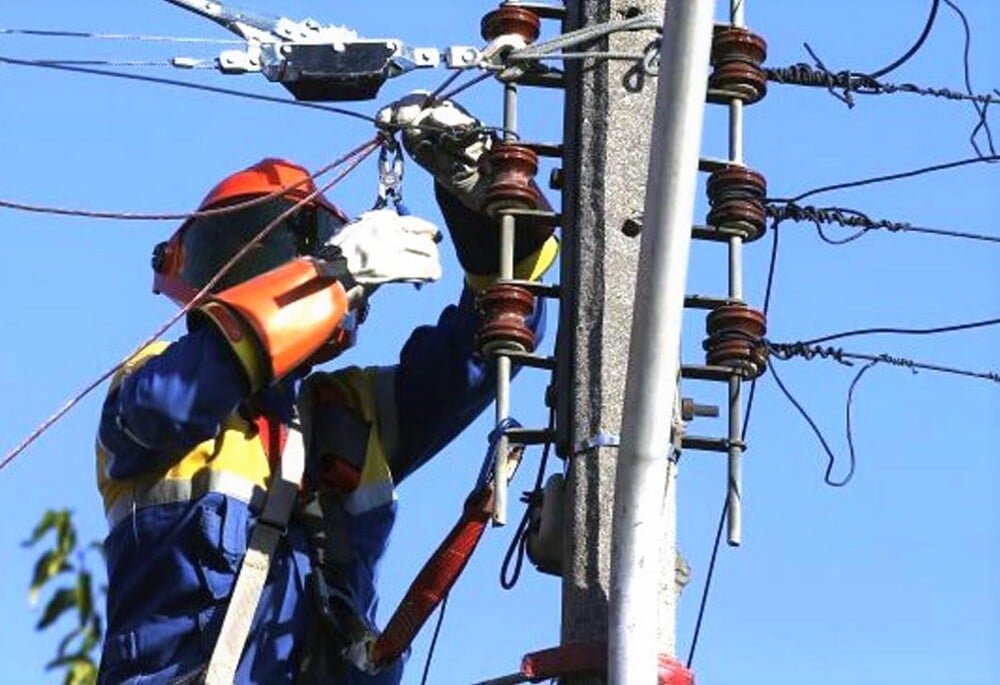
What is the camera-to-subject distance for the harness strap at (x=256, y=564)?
6.21 meters

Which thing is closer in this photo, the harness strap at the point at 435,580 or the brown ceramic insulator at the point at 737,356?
the brown ceramic insulator at the point at 737,356

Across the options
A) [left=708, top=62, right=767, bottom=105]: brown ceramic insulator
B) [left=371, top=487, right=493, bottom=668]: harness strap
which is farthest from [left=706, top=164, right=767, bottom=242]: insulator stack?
[left=371, top=487, right=493, bottom=668]: harness strap

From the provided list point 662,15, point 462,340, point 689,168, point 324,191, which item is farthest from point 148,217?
point 689,168

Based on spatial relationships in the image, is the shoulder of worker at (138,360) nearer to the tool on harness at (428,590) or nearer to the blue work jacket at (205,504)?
the blue work jacket at (205,504)

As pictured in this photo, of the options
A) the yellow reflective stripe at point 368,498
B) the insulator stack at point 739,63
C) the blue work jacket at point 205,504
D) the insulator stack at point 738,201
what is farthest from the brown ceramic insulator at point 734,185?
the yellow reflective stripe at point 368,498

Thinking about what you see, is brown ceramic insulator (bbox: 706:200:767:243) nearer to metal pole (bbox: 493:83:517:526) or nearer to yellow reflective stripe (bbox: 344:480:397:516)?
metal pole (bbox: 493:83:517:526)

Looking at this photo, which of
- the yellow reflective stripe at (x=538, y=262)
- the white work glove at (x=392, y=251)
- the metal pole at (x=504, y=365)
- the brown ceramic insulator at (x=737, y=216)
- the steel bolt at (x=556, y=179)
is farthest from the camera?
the yellow reflective stripe at (x=538, y=262)

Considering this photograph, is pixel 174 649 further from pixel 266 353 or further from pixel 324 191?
pixel 324 191

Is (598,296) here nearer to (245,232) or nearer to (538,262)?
(538,262)

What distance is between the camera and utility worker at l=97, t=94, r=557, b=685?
6375mm

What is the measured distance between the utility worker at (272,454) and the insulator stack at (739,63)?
564mm

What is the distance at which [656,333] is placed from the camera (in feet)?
17.6

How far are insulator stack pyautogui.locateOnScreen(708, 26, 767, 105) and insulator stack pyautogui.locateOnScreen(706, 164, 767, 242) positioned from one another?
0.63 feet

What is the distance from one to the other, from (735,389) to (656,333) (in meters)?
0.77
